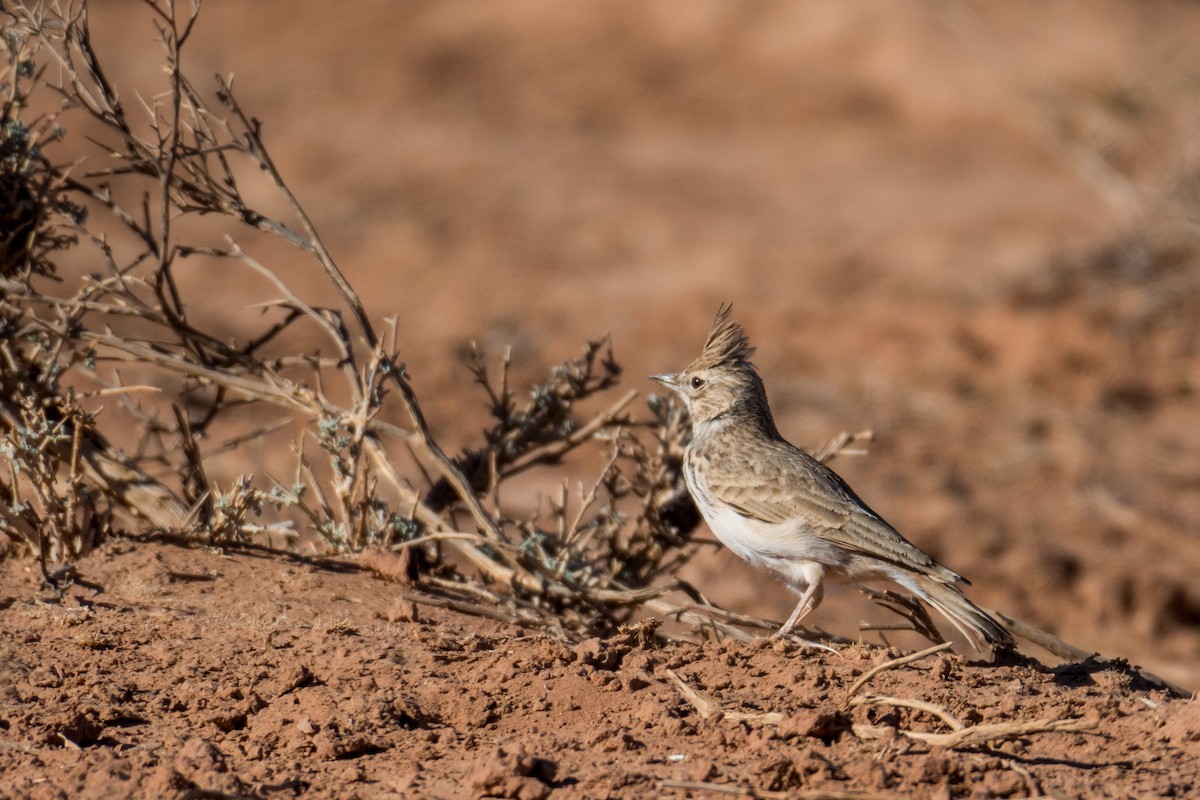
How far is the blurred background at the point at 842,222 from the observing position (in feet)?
33.3

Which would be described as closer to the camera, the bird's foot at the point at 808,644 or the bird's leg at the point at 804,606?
the bird's foot at the point at 808,644

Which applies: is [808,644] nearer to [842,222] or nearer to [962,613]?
[962,613]

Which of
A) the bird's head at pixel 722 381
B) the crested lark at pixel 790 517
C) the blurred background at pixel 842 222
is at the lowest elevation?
the crested lark at pixel 790 517

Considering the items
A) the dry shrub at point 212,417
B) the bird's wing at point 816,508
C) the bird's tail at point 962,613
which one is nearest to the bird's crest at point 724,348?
the dry shrub at point 212,417

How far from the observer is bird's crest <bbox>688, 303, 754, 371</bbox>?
5.64 m

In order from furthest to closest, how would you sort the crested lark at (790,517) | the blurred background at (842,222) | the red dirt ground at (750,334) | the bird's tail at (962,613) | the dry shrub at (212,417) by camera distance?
the blurred background at (842,222), the dry shrub at (212,417), the crested lark at (790,517), the bird's tail at (962,613), the red dirt ground at (750,334)

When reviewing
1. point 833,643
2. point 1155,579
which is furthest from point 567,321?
point 833,643

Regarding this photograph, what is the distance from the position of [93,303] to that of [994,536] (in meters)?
6.09

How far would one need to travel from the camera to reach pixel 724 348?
5.64 m

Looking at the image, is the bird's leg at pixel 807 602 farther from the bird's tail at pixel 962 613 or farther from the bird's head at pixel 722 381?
the bird's head at pixel 722 381

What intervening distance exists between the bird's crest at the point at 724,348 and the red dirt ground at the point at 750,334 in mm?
Result: 1474

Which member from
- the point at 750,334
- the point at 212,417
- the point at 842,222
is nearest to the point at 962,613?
the point at 212,417

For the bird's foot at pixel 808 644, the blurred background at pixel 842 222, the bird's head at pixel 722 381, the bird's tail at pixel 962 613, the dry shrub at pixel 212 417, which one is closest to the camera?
the bird's foot at pixel 808 644

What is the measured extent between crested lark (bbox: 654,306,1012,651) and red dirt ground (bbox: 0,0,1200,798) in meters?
0.39
